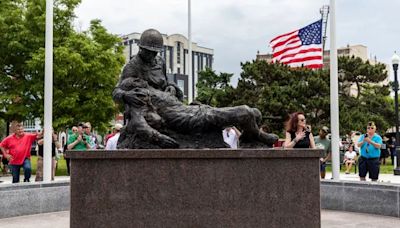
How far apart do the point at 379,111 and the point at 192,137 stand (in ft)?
99.1

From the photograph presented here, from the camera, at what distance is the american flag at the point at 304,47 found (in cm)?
1283

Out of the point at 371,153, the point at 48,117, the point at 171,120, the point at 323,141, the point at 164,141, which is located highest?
the point at 48,117

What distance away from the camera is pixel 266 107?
1067 inches

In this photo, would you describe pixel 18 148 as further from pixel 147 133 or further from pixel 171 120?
pixel 147 133

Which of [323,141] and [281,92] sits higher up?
[281,92]

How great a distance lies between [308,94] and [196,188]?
23.3 m

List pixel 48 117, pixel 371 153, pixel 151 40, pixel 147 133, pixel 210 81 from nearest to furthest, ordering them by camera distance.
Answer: pixel 147 133 < pixel 151 40 < pixel 371 153 < pixel 48 117 < pixel 210 81

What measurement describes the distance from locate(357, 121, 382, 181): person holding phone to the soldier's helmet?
535 cm

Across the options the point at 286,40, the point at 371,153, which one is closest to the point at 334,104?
the point at 371,153

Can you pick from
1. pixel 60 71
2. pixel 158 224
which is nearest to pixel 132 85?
pixel 158 224

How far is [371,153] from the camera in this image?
9.59 m

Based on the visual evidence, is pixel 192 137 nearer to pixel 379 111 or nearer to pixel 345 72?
pixel 345 72

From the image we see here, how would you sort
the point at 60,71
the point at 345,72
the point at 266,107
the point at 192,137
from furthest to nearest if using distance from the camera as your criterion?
the point at 345,72 → the point at 266,107 → the point at 60,71 → the point at 192,137

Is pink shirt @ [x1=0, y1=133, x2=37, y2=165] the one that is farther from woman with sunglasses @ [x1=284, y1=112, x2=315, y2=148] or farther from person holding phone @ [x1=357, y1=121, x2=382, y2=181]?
person holding phone @ [x1=357, y1=121, x2=382, y2=181]
